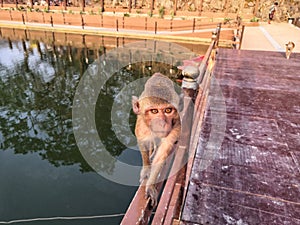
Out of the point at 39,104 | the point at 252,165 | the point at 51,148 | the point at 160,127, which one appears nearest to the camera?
the point at 160,127

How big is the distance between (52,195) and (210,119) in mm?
3814

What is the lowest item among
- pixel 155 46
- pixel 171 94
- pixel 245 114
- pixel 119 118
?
pixel 119 118

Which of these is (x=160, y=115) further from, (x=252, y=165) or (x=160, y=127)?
(x=252, y=165)

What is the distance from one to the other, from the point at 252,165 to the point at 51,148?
578cm

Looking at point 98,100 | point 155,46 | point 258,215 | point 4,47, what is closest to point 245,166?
point 258,215

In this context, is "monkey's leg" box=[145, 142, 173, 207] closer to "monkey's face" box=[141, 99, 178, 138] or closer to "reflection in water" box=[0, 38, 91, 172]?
"monkey's face" box=[141, 99, 178, 138]

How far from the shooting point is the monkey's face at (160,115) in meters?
1.59

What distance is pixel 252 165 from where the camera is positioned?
6.81 feet

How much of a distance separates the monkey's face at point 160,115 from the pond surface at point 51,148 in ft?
11.6

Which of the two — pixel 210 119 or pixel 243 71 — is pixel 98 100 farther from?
pixel 210 119

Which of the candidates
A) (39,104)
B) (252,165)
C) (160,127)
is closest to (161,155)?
(160,127)

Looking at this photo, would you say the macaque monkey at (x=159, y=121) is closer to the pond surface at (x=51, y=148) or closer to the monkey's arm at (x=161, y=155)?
the monkey's arm at (x=161, y=155)

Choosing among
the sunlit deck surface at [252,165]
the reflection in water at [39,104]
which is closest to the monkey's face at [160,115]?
the sunlit deck surface at [252,165]

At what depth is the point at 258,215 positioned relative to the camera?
154 centimetres
